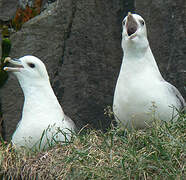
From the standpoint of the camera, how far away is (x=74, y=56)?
6.79m

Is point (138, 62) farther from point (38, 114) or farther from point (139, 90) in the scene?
point (38, 114)

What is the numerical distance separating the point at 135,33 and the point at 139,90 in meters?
0.61

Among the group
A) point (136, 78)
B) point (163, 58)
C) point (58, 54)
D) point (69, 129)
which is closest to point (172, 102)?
point (136, 78)

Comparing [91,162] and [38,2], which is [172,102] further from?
[38,2]

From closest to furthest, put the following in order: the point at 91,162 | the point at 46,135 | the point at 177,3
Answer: the point at 91,162 < the point at 46,135 < the point at 177,3

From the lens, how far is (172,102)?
209 inches

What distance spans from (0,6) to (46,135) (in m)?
2.43

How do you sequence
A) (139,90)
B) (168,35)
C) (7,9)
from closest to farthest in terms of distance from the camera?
1. (139,90)
2. (168,35)
3. (7,9)

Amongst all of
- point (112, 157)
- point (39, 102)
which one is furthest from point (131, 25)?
point (112, 157)

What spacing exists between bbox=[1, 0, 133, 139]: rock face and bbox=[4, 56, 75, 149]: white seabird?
0.90 m

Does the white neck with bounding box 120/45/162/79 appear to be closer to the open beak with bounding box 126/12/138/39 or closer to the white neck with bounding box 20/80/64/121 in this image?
the open beak with bounding box 126/12/138/39

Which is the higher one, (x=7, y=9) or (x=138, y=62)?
(x=7, y=9)

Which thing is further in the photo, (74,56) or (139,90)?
(74,56)

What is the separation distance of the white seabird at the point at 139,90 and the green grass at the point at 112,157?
0.30 meters
